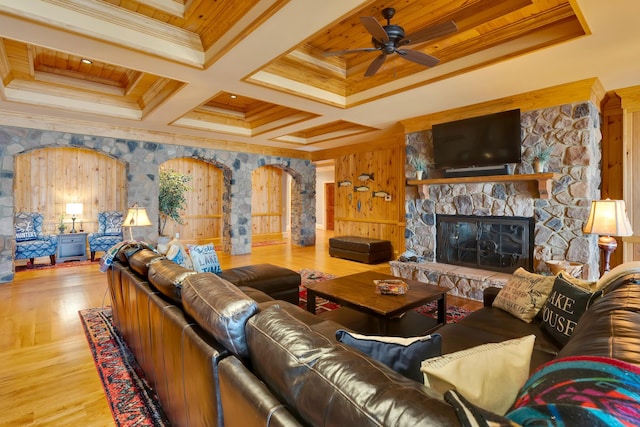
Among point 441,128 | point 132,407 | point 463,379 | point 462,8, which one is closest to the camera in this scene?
point 463,379

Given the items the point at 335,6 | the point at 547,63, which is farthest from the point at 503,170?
the point at 335,6

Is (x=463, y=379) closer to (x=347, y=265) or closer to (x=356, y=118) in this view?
(x=356, y=118)

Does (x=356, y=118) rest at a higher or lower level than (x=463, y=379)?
higher

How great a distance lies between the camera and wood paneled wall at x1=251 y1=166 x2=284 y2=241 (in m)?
9.96

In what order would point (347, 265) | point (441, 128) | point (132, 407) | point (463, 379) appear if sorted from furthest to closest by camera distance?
point (347, 265)
point (441, 128)
point (132, 407)
point (463, 379)

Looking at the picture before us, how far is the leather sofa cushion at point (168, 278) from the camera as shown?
69.8 inches

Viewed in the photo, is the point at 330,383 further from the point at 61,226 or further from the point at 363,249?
the point at 61,226

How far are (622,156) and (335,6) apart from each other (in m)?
4.24

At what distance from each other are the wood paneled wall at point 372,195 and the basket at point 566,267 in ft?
10.3

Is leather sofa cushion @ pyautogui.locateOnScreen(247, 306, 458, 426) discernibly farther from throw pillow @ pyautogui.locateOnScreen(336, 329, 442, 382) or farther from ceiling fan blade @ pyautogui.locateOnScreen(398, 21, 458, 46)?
ceiling fan blade @ pyautogui.locateOnScreen(398, 21, 458, 46)

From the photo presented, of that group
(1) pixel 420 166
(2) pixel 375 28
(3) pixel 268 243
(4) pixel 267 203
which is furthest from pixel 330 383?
(4) pixel 267 203

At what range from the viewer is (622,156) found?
13.5 feet

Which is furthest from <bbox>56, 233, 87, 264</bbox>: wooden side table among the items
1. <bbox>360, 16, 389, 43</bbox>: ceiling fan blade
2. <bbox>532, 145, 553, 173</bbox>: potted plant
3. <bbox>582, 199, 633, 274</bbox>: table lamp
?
<bbox>582, 199, 633, 274</bbox>: table lamp

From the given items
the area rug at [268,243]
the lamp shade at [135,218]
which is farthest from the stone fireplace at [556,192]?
the area rug at [268,243]
